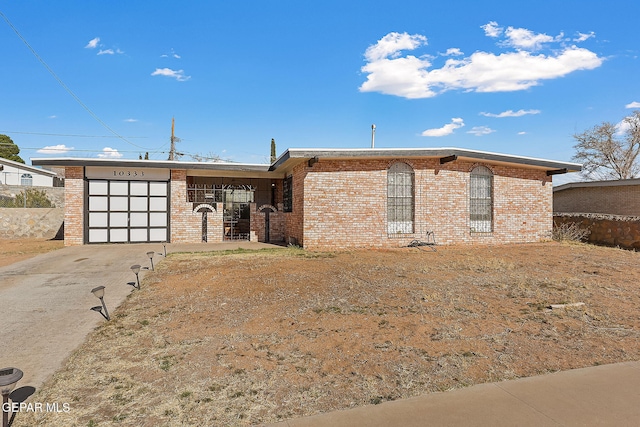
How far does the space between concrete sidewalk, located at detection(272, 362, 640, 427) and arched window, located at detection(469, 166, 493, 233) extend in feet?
39.2

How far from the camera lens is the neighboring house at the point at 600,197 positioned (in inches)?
687

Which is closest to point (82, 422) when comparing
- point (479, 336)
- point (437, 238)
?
point (479, 336)

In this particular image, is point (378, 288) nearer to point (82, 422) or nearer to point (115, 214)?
point (82, 422)

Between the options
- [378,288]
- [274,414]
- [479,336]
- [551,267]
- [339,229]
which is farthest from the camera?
[339,229]

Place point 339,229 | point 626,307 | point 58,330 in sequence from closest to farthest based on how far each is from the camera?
point 58,330, point 626,307, point 339,229

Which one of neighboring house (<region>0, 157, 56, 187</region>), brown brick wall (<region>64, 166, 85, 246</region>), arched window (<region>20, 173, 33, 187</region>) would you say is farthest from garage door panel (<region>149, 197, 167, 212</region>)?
arched window (<region>20, 173, 33, 187</region>)

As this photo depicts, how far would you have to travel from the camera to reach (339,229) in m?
13.4

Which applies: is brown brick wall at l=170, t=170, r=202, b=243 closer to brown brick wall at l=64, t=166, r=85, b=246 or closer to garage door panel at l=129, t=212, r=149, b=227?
garage door panel at l=129, t=212, r=149, b=227

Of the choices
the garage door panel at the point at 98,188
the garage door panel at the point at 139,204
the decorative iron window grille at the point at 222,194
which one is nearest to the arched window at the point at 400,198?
the decorative iron window grille at the point at 222,194

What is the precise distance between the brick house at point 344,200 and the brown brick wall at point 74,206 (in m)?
0.03

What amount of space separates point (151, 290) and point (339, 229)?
7.41m

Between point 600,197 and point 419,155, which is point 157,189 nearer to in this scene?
point 419,155

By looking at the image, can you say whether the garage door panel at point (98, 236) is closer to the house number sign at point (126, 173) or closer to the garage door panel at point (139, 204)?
the garage door panel at point (139, 204)

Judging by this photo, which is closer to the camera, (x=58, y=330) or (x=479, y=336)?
(x=479, y=336)
